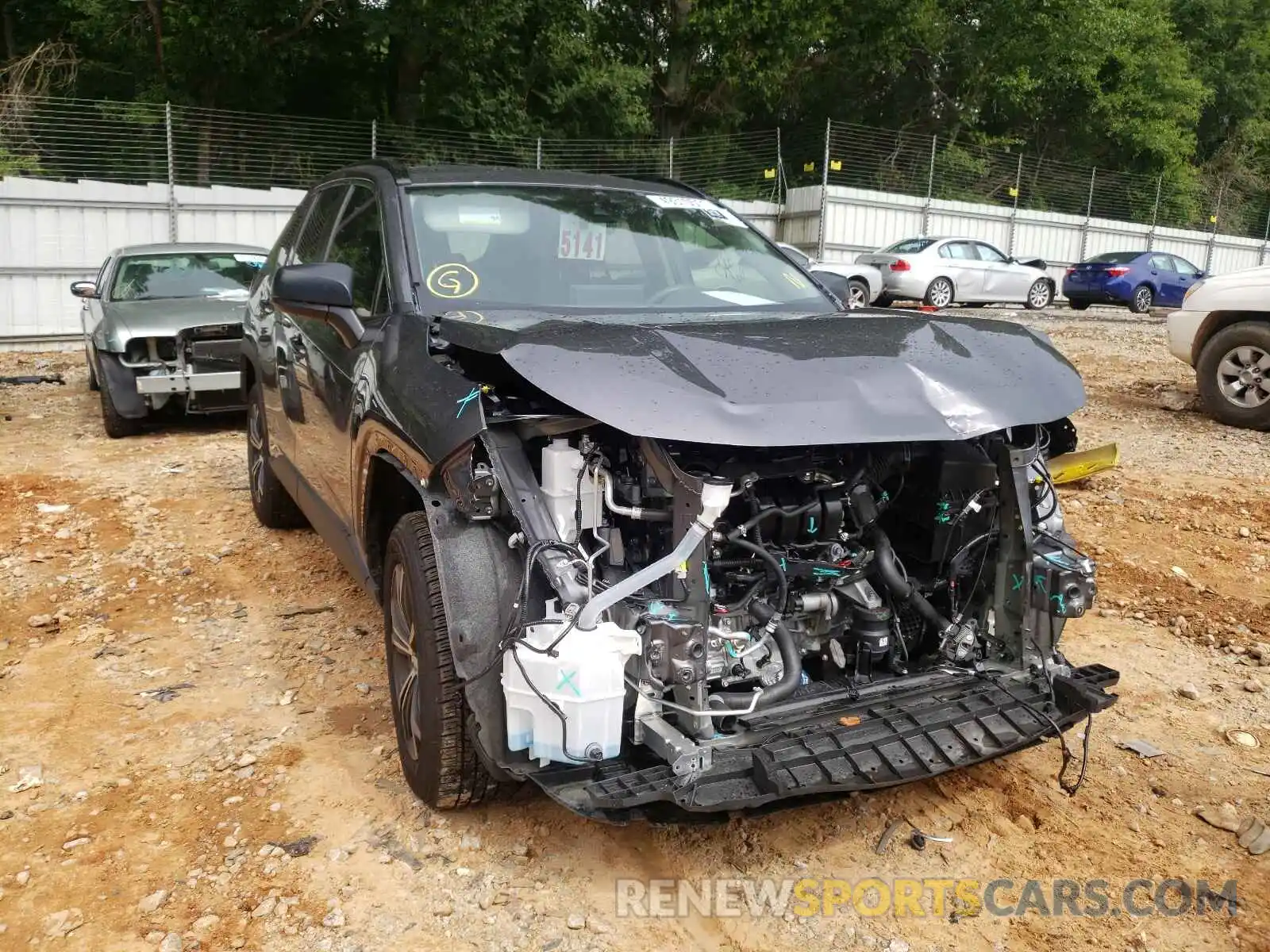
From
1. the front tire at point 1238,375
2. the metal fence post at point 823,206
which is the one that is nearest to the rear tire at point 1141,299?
the metal fence post at point 823,206

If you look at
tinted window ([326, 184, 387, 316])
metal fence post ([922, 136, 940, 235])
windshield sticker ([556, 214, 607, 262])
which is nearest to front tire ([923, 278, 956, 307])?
metal fence post ([922, 136, 940, 235])

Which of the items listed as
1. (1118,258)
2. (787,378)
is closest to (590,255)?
(787,378)

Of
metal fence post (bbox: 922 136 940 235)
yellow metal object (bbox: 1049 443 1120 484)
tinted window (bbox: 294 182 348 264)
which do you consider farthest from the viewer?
metal fence post (bbox: 922 136 940 235)

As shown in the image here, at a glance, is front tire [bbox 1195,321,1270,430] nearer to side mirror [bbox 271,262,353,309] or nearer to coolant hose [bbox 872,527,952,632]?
coolant hose [bbox 872,527,952,632]

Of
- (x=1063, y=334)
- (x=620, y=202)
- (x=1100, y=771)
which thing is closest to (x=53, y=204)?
(x=620, y=202)

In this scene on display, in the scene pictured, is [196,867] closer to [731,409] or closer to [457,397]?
[457,397]

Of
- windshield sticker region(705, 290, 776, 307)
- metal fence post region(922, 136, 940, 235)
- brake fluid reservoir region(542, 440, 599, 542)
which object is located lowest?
brake fluid reservoir region(542, 440, 599, 542)

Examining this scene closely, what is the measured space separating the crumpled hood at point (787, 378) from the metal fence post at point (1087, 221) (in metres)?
26.9

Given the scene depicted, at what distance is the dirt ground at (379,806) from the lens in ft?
8.38

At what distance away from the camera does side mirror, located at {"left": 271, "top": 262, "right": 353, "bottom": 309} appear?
3346 mm

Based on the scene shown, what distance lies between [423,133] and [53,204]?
25.1 feet

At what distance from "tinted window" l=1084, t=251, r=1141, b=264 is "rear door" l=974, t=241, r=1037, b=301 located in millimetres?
1816

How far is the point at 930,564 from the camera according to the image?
325 cm

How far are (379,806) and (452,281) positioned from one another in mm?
1729
